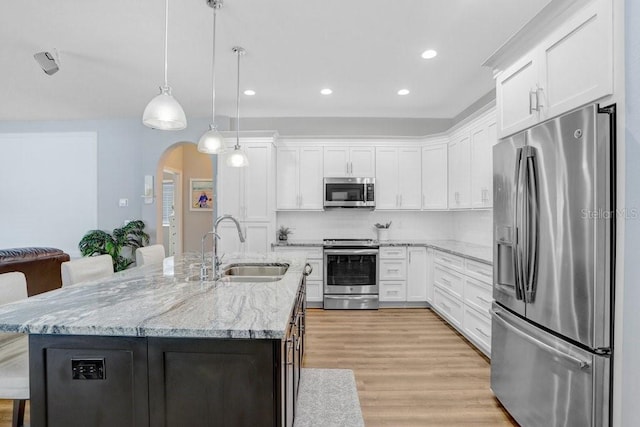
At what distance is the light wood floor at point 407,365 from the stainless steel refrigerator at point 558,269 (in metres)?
0.33

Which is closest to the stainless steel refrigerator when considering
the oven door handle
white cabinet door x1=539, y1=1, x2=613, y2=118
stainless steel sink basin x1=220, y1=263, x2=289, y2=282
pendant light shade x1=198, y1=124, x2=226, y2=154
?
white cabinet door x1=539, y1=1, x2=613, y2=118

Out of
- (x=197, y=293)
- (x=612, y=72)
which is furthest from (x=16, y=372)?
(x=612, y=72)

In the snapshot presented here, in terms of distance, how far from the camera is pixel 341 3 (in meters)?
2.41

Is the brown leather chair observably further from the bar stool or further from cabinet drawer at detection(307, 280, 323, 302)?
cabinet drawer at detection(307, 280, 323, 302)

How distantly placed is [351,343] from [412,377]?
82 cm

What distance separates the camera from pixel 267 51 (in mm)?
3119

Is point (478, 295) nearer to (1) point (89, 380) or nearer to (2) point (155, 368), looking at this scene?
(2) point (155, 368)

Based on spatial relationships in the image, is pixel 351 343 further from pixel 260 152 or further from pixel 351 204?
pixel 260 152

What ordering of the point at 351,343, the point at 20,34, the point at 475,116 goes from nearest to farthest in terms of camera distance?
the point at 20,34, the point at 351,343, the point at 475,116

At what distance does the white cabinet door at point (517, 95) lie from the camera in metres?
2.03

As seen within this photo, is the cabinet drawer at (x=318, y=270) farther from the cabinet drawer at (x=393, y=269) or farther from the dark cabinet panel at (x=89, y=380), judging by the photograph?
the dark cabinet panel at (x=89, y=380)

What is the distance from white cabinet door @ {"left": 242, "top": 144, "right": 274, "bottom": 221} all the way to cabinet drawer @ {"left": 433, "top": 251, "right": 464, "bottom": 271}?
2.28 meters

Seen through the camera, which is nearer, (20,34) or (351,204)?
(20,34)

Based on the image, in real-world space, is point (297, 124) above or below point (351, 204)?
above
